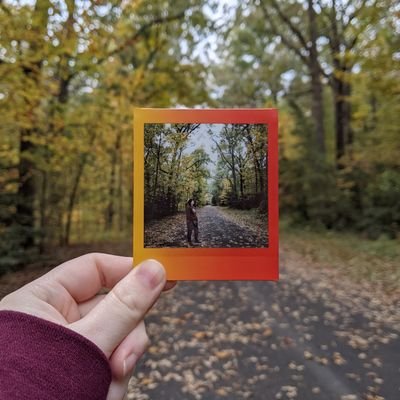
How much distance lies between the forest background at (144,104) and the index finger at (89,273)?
1.10 metres

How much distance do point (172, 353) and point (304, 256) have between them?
337 centimetres

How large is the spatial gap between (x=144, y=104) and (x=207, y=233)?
4648mm

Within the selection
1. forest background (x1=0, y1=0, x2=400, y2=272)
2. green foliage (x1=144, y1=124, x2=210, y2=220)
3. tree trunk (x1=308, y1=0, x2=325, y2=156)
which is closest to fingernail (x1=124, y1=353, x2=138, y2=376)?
green foliage (x1=144, y1=124, x2=210, y2=220)

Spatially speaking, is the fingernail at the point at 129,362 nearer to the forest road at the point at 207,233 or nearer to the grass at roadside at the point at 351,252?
the forest road at the point at 207,233

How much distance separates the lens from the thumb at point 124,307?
836 millimetres

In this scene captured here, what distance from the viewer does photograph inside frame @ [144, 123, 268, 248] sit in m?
0.85

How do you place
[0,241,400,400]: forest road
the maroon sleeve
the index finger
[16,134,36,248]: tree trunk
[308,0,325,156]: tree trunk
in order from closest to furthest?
the maroon sleeve
the index finger
[0,241,400,400]: forest road
[16,134,36,248]: tree trunk
[308,0,325,156]: tree trunk

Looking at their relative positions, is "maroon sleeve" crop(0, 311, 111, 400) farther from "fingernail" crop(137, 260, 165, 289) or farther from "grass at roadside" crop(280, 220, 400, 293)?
"grass at roadside" crop(280, 220, 400, 293)

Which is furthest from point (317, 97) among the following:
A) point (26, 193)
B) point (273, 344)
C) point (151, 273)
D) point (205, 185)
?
point (151, 273)

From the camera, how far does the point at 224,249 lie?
33.6 inches

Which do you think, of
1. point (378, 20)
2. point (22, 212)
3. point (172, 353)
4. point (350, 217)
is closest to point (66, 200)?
point (22, 212)

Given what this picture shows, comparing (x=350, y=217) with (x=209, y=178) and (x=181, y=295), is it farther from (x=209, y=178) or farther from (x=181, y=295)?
(x=209, y=178)

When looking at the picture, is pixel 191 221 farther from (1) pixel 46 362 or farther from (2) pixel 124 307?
(1) pixel 46 362

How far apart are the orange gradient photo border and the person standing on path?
3 centimetres
